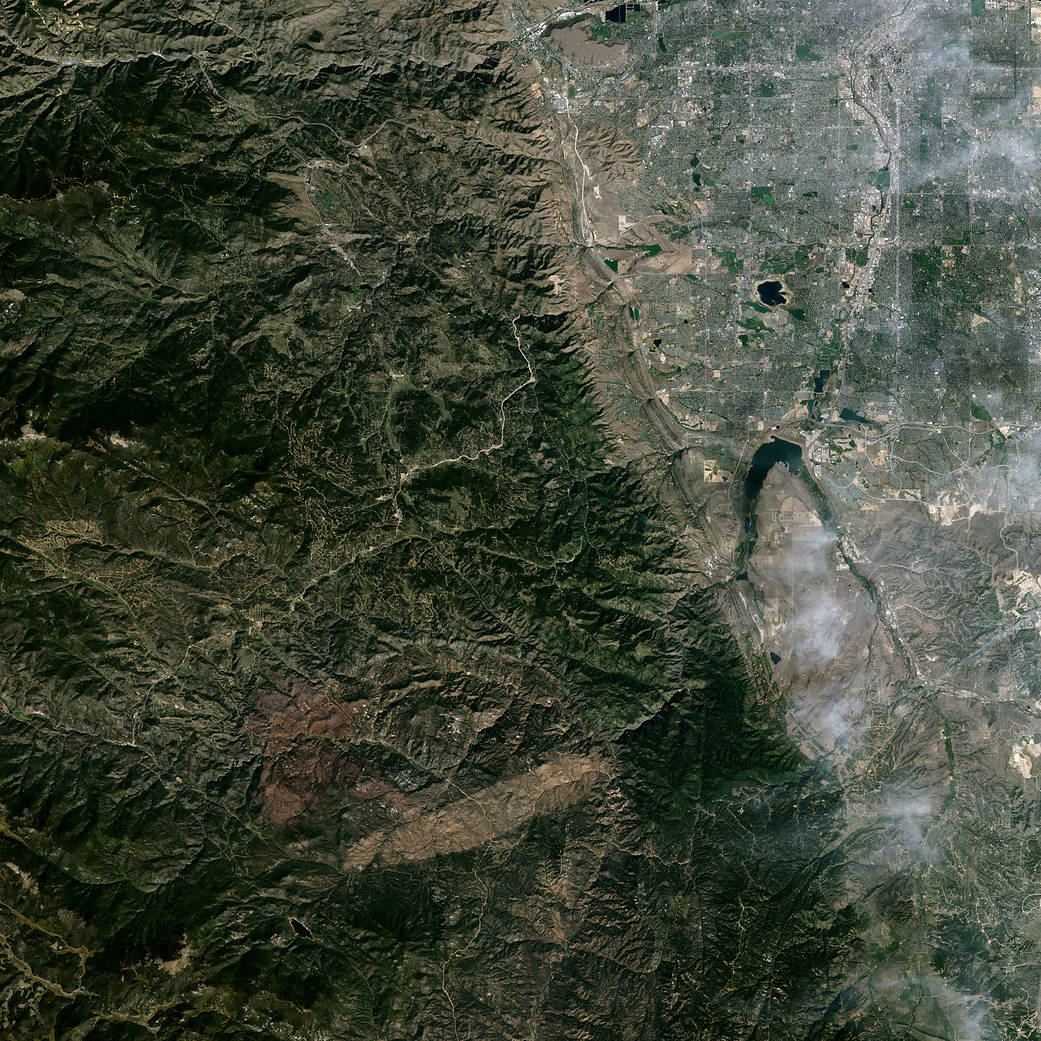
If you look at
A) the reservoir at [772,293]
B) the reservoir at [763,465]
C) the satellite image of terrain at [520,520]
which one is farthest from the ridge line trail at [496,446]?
the reservoir at [772,293]

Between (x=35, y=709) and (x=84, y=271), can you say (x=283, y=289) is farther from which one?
(x=35, y=709)

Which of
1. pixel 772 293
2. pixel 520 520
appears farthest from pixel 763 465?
pixel 520 520

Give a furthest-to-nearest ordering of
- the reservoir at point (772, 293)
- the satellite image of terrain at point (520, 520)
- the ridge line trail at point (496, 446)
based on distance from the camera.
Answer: the reservoir at point (772, 293) < the ridge line trail at point (496, 446) < the satellite image of terrain at point (520, 520)

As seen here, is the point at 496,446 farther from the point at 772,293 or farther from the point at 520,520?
the point at 772,293

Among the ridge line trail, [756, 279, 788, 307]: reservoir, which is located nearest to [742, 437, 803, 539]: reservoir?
[756, 279, 788, 307]: reservoir

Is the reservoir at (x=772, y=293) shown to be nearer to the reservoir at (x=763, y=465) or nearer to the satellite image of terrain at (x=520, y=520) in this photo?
the satellite image of terrain at (x=520, y=520)

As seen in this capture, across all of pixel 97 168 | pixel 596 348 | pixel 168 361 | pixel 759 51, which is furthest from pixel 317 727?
pixel 759 51

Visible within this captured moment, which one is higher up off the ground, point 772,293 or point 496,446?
point 772,293

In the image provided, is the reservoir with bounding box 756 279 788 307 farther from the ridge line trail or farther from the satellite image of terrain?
the ridge line trail
